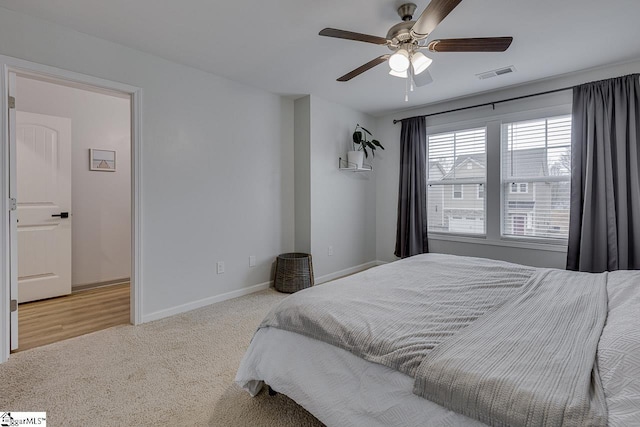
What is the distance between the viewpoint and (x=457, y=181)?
13.3 ft

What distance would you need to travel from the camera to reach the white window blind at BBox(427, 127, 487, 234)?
391 cm

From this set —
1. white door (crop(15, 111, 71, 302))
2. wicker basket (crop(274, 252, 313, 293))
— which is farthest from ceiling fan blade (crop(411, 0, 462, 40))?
white door (crop(15, 111, 71, 302))

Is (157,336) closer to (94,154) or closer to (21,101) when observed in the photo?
(94,154)

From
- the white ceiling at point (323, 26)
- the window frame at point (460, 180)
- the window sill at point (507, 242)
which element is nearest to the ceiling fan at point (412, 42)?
the white ceiling at point (323, 26)

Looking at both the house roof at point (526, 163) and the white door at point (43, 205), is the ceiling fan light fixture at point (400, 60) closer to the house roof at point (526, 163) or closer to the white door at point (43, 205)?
the house roof at point (526, 163)

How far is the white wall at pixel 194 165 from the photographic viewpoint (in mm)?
2473

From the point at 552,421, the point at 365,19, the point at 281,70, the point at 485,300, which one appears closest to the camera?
the point at 552,421

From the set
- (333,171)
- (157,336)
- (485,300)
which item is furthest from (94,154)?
(485,300)

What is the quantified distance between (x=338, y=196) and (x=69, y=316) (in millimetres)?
3161

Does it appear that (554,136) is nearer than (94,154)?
Yes

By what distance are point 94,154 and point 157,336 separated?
2656 millimetres

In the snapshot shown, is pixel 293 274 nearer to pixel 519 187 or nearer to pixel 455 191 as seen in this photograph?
pixel 455 191

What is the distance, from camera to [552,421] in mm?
794

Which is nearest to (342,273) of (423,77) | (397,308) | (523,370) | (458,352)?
(423,77)
